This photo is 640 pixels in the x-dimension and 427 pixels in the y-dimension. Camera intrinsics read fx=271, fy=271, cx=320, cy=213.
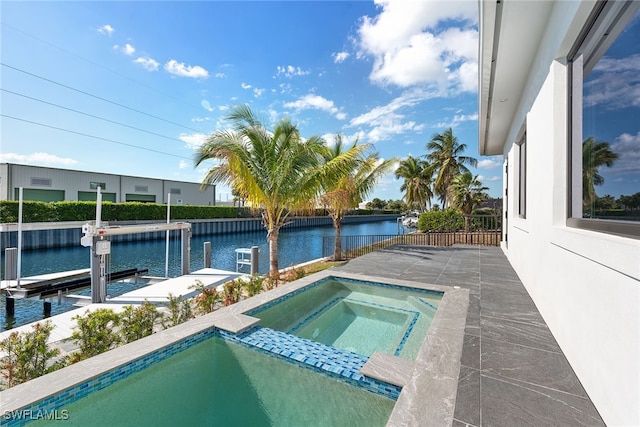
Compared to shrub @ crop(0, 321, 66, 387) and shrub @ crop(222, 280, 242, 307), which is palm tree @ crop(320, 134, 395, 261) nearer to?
shrub @ crop(222, 280, 242, 307)

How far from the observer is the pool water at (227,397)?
2.40 metres

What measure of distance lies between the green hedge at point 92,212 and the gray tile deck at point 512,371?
26239mm

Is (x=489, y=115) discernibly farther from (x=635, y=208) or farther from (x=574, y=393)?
(x=574, y=393)

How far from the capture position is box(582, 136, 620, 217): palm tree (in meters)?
2.14

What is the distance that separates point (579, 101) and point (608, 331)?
219cm


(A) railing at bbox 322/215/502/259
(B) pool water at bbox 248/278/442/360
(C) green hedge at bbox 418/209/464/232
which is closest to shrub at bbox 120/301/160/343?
(B) pool water at bbox 248/278/442/360

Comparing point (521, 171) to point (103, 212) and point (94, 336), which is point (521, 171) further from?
point (103, 212)

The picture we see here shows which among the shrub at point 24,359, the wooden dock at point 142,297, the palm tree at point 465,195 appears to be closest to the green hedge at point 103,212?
the wooden dock at point 142,297

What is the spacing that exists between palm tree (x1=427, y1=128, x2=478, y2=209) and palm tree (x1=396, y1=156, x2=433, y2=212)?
134 centimetres

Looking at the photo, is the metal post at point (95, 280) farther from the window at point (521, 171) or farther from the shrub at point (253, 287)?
the window at point (521, 171)

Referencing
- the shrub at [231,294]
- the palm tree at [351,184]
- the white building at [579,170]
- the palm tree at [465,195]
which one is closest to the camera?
the white building at [579,170]

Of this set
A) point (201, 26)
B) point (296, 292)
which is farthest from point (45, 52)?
point (296, 292)

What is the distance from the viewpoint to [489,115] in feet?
22.4

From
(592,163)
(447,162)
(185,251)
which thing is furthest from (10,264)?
(447,162)
